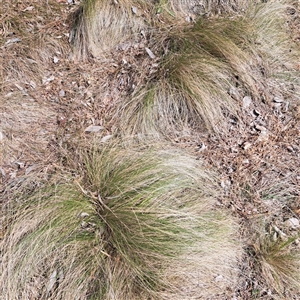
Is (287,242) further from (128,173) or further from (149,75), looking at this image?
(149,75)

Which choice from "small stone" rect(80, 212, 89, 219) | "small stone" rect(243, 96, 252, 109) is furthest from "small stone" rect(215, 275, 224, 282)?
"small stone" rect(243, 96, 252, 109)

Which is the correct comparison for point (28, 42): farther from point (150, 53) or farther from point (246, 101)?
point (246, 101)

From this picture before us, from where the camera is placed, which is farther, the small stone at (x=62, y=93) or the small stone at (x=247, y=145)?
the small stone at (x=62, y=93)

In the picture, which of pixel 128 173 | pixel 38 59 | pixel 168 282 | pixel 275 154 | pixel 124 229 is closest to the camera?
pixel 168 282

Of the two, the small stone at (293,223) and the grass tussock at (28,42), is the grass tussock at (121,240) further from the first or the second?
the grass tussock at (28,42)

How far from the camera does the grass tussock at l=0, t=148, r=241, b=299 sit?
2.39 m

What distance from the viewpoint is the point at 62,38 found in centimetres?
394

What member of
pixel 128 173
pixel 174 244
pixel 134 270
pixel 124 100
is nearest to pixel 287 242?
pixel 174 244

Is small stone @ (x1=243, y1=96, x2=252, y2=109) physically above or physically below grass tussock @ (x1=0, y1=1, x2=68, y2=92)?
below

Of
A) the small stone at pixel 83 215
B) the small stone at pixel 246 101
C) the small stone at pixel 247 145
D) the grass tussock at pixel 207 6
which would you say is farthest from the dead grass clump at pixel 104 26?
the small stone at pixel 83 215

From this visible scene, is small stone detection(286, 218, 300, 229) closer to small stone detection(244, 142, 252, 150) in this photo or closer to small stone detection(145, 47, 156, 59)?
small stone detection(244, 142, 252, 150)

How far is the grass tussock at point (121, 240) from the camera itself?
239 centimetres

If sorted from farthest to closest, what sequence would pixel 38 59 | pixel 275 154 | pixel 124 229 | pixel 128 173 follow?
→ pixel 38 59, pixel 275 154, pixel 128 173, pixel 124 229

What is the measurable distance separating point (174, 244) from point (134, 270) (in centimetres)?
33
